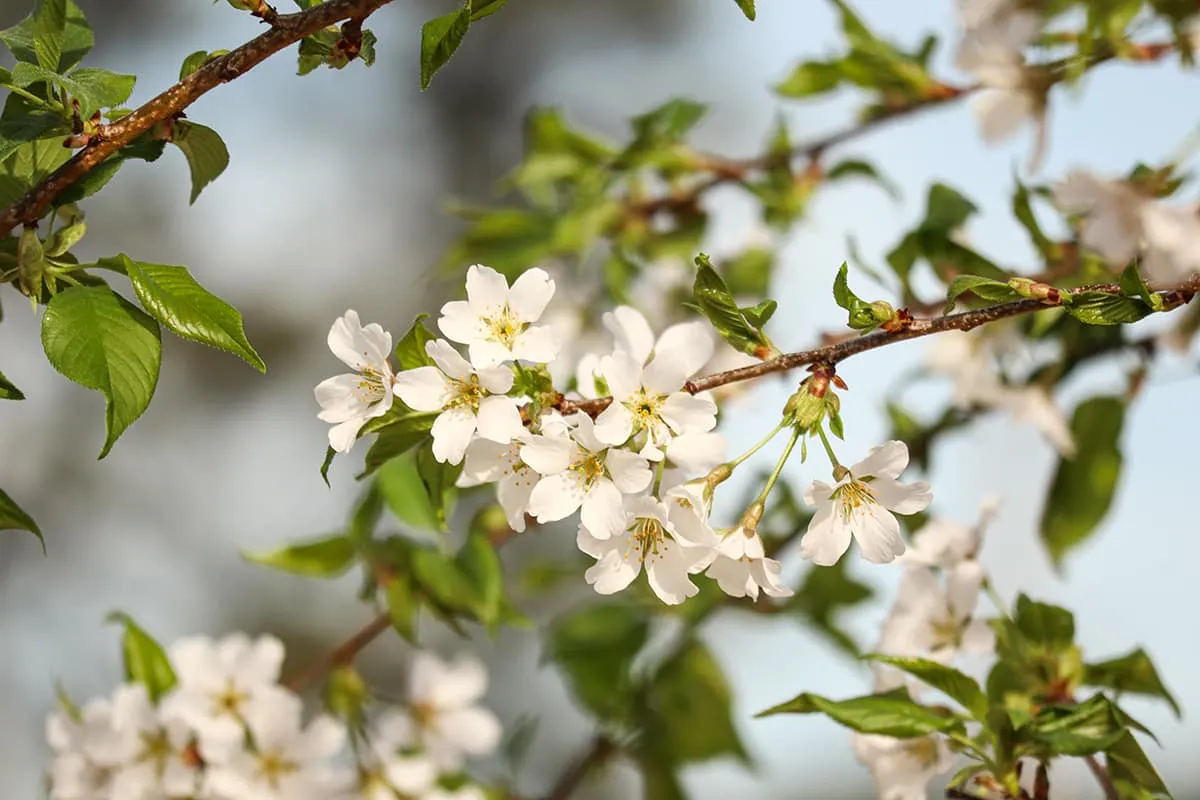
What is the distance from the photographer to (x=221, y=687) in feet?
1.99

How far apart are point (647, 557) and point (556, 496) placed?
0.04 metres

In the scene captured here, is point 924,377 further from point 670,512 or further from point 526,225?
point 670,512

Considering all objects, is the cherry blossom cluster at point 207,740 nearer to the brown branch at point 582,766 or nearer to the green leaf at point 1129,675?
the brown branch at point 582,766

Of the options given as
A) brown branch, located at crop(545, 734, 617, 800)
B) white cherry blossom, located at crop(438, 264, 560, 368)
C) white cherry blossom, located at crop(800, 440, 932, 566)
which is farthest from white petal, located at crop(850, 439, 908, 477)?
brown branch, located at crop(545, 734, 617, 800)

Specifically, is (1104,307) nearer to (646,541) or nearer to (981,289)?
(981,289)

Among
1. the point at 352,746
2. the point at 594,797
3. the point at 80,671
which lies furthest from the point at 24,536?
the point at 352,746

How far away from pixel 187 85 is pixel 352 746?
44 centimetres

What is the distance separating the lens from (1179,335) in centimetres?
62

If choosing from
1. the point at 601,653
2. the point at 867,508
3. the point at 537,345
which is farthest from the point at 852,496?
the point at 601,653

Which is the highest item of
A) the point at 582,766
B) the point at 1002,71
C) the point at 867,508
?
the point at 1002,71

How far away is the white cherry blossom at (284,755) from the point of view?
57cm

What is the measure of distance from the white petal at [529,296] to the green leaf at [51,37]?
0.16 meters

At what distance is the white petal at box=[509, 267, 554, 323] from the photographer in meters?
0.38

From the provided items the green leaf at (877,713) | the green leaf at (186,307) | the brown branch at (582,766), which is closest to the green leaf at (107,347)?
the green leaf at (186,307)
